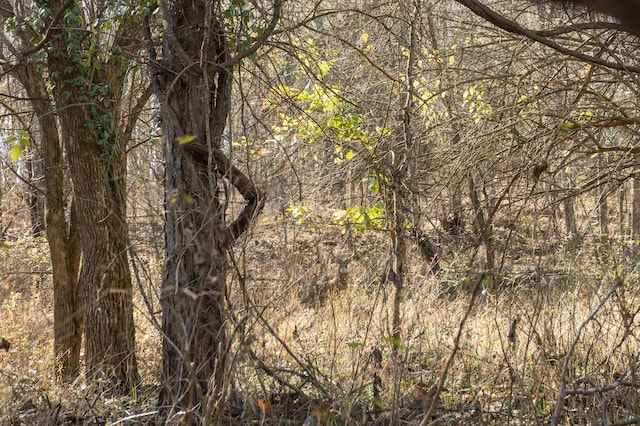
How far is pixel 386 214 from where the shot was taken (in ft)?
18.2

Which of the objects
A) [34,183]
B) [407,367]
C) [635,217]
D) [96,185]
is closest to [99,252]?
[96,185]

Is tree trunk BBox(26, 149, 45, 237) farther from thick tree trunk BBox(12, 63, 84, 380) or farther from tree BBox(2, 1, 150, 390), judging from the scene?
tree BBox(2, 1, 150, 390)

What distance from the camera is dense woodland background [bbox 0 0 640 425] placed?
3.42 meters

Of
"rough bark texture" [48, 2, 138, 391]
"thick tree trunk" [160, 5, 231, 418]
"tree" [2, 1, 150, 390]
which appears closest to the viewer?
A: "thick tree trunk" [160, 5, 231, 418]

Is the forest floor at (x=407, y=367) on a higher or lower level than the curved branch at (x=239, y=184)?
lower

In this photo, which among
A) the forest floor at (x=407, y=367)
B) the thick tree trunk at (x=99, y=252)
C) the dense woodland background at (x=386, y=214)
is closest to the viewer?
the forest floor at (x=407, y=367)

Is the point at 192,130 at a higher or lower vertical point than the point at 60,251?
higher

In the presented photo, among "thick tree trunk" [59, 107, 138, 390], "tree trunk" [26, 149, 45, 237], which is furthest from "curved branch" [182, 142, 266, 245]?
"tree trunk" [26, 149, 45, 237]

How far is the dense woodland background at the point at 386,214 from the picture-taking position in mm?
3415

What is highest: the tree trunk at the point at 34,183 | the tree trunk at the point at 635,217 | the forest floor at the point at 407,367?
the tree trunk at the point at 34,183

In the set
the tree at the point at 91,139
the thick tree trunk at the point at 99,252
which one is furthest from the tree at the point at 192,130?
the thick tree trunk at the point at 99,252

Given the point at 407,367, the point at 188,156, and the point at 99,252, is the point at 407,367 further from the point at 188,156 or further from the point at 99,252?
the point at 99,252

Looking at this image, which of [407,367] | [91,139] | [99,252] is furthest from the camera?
[99,252]

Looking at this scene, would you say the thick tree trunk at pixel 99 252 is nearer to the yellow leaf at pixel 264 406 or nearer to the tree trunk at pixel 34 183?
the tree trunk at pixel 34 183
